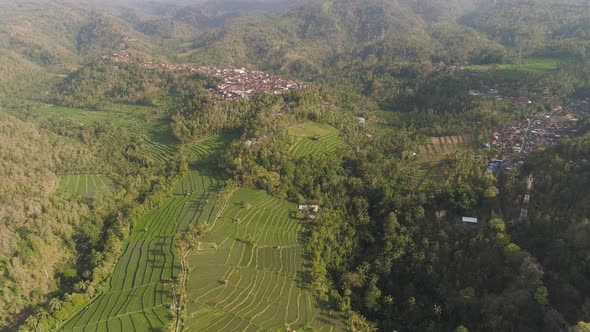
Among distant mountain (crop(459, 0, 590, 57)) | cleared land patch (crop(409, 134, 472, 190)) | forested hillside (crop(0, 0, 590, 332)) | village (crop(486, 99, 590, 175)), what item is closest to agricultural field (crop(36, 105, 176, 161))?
forested hillside (crop(0, 0, 590, 332))

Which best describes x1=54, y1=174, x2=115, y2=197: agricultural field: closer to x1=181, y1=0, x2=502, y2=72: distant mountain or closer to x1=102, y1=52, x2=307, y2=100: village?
x1=102, y1=52, x2=307, y2=100: village

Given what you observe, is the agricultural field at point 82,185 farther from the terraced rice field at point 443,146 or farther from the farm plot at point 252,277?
the terraced rice field at point 443,146

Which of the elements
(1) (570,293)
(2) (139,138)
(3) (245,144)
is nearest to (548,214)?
(1) (570,293)

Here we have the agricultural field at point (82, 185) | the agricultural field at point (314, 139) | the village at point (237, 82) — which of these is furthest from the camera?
Result: the village at point (237, 82)

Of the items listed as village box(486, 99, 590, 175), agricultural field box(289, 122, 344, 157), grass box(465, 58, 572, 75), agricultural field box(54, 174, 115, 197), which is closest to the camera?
agricultural field box(54, 174, 115, 197)

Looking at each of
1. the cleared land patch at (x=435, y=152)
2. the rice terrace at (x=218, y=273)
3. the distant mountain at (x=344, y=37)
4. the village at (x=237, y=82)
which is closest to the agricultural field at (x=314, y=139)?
the rice terrace at (x=218, y=273)

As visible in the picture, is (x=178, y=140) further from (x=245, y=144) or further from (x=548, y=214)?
(x=548, y=214)
